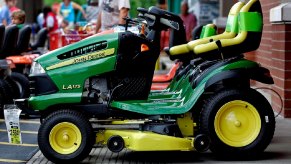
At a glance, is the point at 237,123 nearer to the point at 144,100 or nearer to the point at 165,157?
the point at 165,157

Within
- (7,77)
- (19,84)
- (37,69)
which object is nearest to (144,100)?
(37,69)

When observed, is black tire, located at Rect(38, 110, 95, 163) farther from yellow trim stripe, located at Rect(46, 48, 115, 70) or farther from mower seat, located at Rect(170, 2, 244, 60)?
mower seat, located at Rect(170, 2, 244, 60)

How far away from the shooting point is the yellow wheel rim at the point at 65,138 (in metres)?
9.82

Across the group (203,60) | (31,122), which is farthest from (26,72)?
(203,60)

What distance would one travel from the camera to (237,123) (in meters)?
9.98

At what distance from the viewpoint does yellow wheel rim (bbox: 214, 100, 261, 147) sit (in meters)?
9.91

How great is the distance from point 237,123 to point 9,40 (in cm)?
629

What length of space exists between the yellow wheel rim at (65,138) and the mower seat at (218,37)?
1.94 m

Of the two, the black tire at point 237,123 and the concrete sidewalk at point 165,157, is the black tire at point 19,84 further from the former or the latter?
the black tire at point 237,123

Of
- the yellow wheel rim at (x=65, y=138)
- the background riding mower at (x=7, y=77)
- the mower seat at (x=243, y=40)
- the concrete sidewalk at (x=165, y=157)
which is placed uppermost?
the mower seat at (x=243, y=40)

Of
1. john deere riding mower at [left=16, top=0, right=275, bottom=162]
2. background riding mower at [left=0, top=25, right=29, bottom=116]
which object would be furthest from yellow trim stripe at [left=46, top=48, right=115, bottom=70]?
background riding mower at [left=0, top=25, right=29, bottom=116]

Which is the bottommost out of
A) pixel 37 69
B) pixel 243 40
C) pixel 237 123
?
pixel 237 123

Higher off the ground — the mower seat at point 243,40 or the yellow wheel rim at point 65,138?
the mower seat at point 243,40

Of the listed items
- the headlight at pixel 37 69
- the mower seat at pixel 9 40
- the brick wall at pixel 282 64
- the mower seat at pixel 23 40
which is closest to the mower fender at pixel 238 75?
the headlight at pixel 37 69
